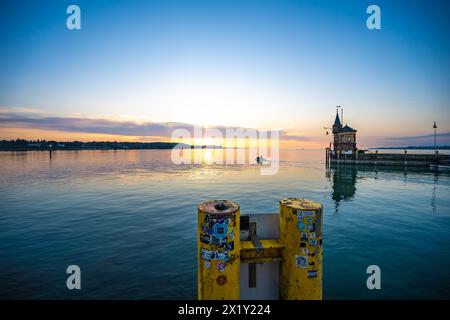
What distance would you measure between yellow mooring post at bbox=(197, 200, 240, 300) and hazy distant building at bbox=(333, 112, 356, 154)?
59.0 metres

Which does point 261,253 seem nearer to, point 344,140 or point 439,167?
point 439,167

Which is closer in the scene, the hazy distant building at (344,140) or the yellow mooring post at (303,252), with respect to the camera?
the yellow mooring post at (303,252)

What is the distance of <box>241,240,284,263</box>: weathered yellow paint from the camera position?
3838mm

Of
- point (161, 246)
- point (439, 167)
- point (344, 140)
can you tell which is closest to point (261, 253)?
point (161, 246)

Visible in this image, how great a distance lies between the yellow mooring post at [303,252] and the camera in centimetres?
372

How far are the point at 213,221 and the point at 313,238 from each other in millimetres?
1692

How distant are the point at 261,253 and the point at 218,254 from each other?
85 cm

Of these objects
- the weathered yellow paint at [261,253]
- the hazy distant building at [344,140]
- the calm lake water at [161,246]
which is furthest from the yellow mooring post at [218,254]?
the hazy distant building at [344,140]

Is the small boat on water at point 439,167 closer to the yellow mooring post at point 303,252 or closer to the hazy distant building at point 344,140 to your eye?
the hazy distant building at point 344,140

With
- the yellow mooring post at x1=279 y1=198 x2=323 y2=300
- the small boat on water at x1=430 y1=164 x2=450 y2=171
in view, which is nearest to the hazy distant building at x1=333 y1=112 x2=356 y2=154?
the small boat on water at x1=430 y1=164 x2=450 y2=171

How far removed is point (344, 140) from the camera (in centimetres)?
5547

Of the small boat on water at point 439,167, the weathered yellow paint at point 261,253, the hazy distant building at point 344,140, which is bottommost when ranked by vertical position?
the small boat on water at point 439,167

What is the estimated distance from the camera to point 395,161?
47.2 metres

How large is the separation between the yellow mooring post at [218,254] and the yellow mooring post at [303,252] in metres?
0.94
